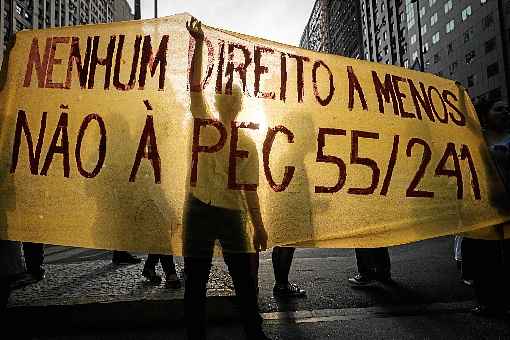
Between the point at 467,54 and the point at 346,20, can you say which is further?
the point at 346,20

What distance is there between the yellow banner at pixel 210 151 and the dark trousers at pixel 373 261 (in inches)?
61.3

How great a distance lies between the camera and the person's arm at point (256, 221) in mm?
2441

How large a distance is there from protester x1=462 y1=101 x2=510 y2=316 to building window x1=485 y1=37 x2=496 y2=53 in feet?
152

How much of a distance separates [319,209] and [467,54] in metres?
52.6

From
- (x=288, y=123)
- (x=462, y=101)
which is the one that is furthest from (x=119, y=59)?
(x=462, y=101)

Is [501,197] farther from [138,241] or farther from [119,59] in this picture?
[119,59]

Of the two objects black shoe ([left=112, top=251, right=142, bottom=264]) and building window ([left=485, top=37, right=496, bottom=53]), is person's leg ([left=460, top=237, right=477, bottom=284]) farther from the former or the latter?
building window ([left=485, top=37, right=496, bottom=53])

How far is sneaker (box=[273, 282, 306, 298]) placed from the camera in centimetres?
391

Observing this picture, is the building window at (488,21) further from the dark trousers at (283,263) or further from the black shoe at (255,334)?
Answer: the black shoe at (255,334)

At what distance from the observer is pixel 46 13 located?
57.8m

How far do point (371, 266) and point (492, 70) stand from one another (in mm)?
46189

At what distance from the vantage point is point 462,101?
10.7 feet

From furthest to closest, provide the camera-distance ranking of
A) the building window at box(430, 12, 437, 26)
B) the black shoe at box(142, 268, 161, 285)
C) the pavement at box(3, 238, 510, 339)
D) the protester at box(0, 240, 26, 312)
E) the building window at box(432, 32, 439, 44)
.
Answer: the building window at box(432, 32, 439, 44)
the building window at box(430, 12, 437, 26)
the black shoe at box(142, 268, 161, 285)
the pavement at box(3, 238, 510, 339)
the protester at box(0, 240, 26, 312)

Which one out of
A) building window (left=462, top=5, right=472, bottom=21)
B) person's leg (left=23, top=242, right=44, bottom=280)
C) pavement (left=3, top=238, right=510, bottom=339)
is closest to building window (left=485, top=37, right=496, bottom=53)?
building window (left=462, top=5, right=472, bottom=21)
